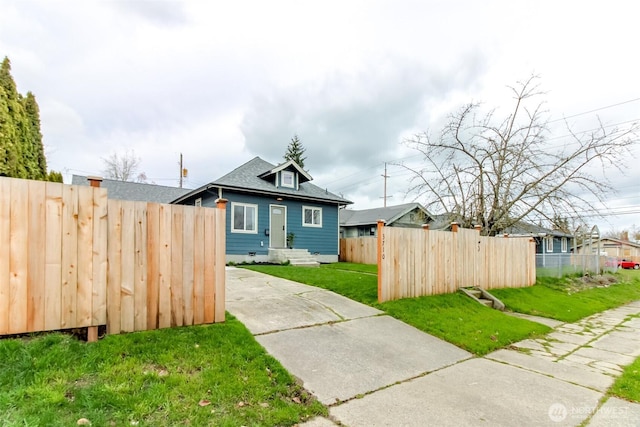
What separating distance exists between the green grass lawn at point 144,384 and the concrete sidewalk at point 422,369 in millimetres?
367

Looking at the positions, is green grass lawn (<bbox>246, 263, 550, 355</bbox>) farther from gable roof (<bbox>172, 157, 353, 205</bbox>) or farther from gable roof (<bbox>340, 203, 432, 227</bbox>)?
gable roof (<bbox>340, 203, 432, 227</bbox>)

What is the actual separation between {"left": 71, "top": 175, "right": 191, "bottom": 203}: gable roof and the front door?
8.92 m

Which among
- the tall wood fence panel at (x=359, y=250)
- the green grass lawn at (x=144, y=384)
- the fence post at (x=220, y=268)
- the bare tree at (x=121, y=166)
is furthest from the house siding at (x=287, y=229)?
the bare tree at (x=121, y=166)

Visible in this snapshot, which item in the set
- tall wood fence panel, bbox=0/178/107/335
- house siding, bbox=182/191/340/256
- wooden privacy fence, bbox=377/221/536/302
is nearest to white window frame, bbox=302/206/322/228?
house siding, bbox=182/191/340/256

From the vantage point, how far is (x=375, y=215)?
26375 mm

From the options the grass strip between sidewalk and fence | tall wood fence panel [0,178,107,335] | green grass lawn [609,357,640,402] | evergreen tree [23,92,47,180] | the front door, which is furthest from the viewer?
the front door

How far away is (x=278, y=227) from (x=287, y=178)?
262cm

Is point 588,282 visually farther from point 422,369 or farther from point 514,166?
point 422,369

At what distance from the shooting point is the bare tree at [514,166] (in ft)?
31.7

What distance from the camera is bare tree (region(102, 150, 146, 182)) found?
30.6 metres

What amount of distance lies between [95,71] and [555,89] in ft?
45.2

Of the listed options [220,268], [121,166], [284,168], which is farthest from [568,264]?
[121,166]

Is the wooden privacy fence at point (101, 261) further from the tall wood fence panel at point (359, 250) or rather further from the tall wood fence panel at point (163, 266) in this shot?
the tall wood fence panel at point (359, 250)

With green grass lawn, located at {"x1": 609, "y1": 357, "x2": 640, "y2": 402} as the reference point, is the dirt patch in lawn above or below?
below
